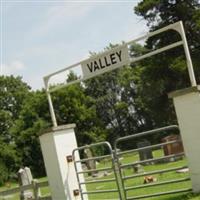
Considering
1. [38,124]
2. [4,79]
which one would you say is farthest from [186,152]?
[4,79]

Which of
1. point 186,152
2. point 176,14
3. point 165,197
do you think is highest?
point 176,14

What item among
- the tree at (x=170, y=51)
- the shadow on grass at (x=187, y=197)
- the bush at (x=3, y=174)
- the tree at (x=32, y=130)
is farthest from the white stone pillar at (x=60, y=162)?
the tree at (x=32, y=130)

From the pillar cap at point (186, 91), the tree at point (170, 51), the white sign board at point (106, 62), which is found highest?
the tree at point (170, 51)

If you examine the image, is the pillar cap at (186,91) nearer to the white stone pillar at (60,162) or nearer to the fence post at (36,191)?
the white stone pillar at (60,162)

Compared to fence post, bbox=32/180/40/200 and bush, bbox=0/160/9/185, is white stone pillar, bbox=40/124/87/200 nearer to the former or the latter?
fence post, bbox=32/180/40/200

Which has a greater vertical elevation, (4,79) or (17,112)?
(4,79)

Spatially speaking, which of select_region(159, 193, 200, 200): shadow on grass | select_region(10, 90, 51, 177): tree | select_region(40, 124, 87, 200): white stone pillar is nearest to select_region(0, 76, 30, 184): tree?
select_region(10, 90, 51, 177): tree

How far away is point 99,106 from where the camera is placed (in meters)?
79.1

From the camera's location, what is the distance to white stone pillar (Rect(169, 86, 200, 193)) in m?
10.2

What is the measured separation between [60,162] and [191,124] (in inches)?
156

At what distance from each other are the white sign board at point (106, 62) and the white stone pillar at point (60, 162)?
1742 millimetres

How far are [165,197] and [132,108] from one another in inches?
2647

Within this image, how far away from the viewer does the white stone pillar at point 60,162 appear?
43.0 ft

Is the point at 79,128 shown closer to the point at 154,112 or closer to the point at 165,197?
the point at 154,112
